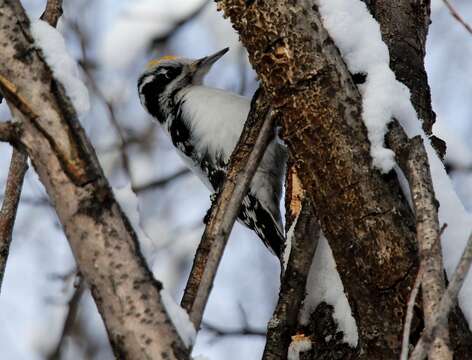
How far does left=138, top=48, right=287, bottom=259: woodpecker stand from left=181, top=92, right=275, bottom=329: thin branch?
1405 mm

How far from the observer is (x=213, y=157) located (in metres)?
4.52

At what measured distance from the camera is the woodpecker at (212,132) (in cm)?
438

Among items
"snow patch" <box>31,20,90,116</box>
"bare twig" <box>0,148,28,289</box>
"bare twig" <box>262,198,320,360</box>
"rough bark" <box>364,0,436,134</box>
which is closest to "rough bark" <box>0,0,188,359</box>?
"snow patch" <box>31,20,90,116</box>

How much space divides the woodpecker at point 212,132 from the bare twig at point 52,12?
155cm

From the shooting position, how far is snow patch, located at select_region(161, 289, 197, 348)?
1.75m

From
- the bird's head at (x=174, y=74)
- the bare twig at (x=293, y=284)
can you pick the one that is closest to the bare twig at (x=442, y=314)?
the bare twig at (x=293, y=284)

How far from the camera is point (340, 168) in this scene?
7.08ft

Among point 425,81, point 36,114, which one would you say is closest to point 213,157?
point 425,81

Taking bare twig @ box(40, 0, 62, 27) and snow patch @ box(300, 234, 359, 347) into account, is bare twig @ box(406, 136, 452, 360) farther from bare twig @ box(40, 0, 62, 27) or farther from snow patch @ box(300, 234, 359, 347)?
bare twig @ box(40, 0, 62, 27)

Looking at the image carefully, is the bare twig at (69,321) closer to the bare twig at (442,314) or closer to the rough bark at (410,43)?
the rough bark at (410,43)

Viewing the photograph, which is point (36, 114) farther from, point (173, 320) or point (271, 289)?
point (271, 289)

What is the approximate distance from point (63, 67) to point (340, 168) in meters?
0.78

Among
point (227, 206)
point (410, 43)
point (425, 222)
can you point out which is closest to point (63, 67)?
point (227, 206)

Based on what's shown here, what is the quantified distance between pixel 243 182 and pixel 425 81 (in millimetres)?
950
